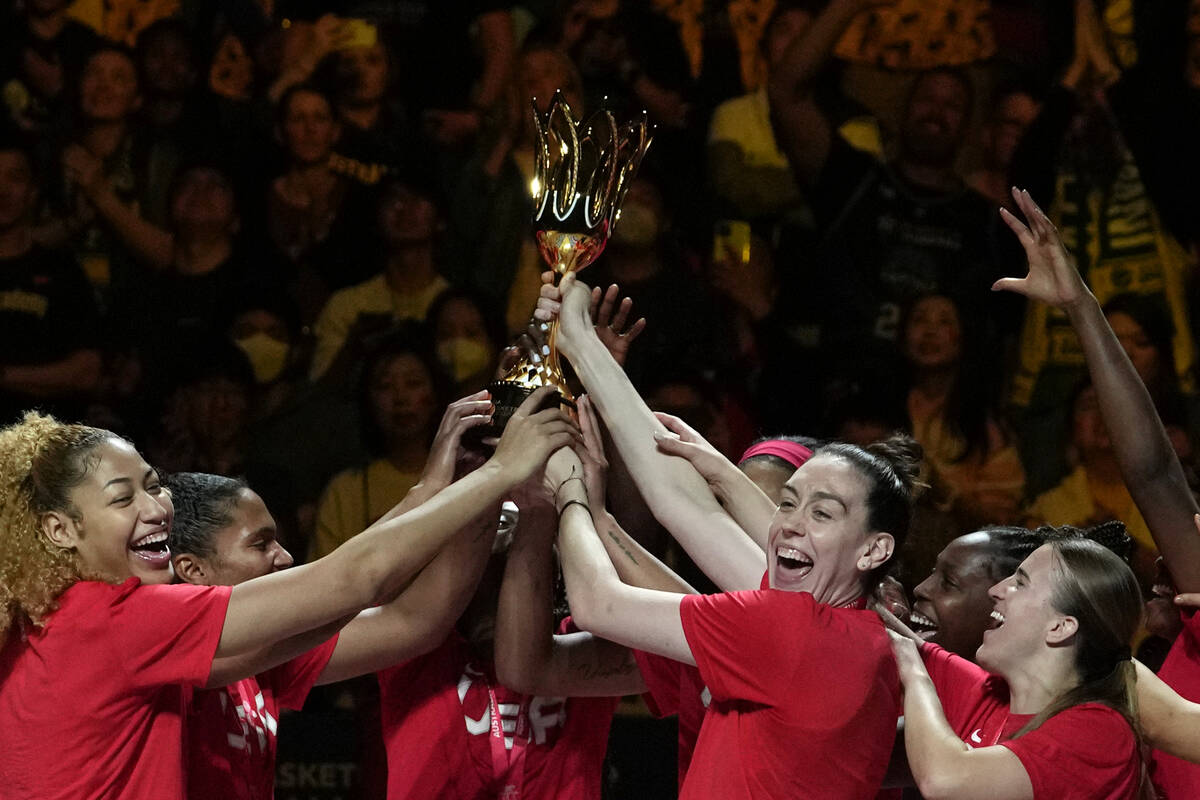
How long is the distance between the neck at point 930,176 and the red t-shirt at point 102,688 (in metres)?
4.50

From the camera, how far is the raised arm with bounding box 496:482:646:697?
2814 mm

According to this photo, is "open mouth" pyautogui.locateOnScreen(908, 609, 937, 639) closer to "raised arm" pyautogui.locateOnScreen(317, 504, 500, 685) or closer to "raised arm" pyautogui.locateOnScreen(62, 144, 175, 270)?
"raised arm" pyautogui.locateOnScreen(317, 504, 500, 685)

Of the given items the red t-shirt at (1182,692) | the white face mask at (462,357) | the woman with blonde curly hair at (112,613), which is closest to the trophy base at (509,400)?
the woman with blonde curly hair at (112,613)

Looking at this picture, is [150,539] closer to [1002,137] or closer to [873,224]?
[873,224]

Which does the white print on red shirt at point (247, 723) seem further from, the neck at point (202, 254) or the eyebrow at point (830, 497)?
the neck at point (202, 254)

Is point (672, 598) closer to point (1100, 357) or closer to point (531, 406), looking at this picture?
point (531, 406)

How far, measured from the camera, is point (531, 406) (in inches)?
109

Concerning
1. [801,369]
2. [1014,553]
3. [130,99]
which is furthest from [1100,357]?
[130,99]

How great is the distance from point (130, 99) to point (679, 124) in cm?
243

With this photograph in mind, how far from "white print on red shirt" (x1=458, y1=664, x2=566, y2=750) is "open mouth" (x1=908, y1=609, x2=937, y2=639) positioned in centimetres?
81

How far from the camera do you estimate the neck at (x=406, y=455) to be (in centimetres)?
591

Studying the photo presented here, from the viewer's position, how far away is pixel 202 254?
20.0 ft

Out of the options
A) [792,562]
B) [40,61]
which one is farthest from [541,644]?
[40,61]

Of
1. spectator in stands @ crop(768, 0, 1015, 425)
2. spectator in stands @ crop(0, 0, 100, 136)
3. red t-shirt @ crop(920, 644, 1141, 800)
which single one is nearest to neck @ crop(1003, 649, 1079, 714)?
red t-shirt @ crop(920, 644, 1141, 800)
